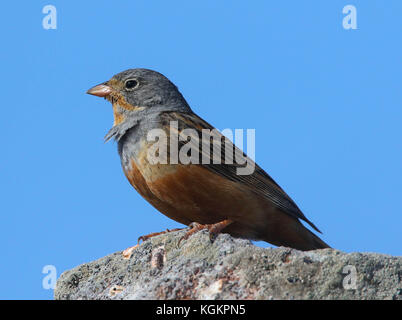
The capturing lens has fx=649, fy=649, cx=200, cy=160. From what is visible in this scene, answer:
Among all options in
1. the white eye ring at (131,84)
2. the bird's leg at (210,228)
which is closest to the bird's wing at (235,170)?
the bird's leg at (210,228)

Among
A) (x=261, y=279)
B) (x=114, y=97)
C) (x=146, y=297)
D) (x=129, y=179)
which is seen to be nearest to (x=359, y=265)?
(x=261, y=279)

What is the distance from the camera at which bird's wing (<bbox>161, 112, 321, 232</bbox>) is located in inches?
306

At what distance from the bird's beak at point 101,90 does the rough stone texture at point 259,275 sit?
3.66 metres

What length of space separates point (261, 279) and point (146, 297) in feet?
3.15

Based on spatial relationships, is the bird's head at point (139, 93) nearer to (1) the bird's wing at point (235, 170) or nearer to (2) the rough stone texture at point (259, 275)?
(1) the bird's wing at point (235, 170)

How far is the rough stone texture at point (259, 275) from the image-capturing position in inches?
205

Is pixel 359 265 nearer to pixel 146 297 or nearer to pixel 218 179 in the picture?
pixel 146 297

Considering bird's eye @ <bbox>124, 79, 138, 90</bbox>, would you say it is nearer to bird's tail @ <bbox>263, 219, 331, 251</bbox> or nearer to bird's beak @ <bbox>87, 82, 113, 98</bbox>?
bird's beak @ <bbox>87, 82, 113, 98</bbox>

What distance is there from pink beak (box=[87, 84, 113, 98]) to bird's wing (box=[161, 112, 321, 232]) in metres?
1.15

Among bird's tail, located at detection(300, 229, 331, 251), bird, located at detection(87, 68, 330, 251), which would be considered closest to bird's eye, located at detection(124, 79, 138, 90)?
bird, located at detection(87, 68, 330, 251)

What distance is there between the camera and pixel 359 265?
537 centimetres

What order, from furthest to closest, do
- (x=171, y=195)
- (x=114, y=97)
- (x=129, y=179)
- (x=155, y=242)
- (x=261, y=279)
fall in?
(x=114, y=97), (x=129, y=179), (x=171, y=195), (x=155, y=242), (x=261, y=279)

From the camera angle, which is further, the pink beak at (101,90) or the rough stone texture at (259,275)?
the pink beak at (101,90)

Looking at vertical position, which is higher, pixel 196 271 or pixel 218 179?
pixel 218 179
